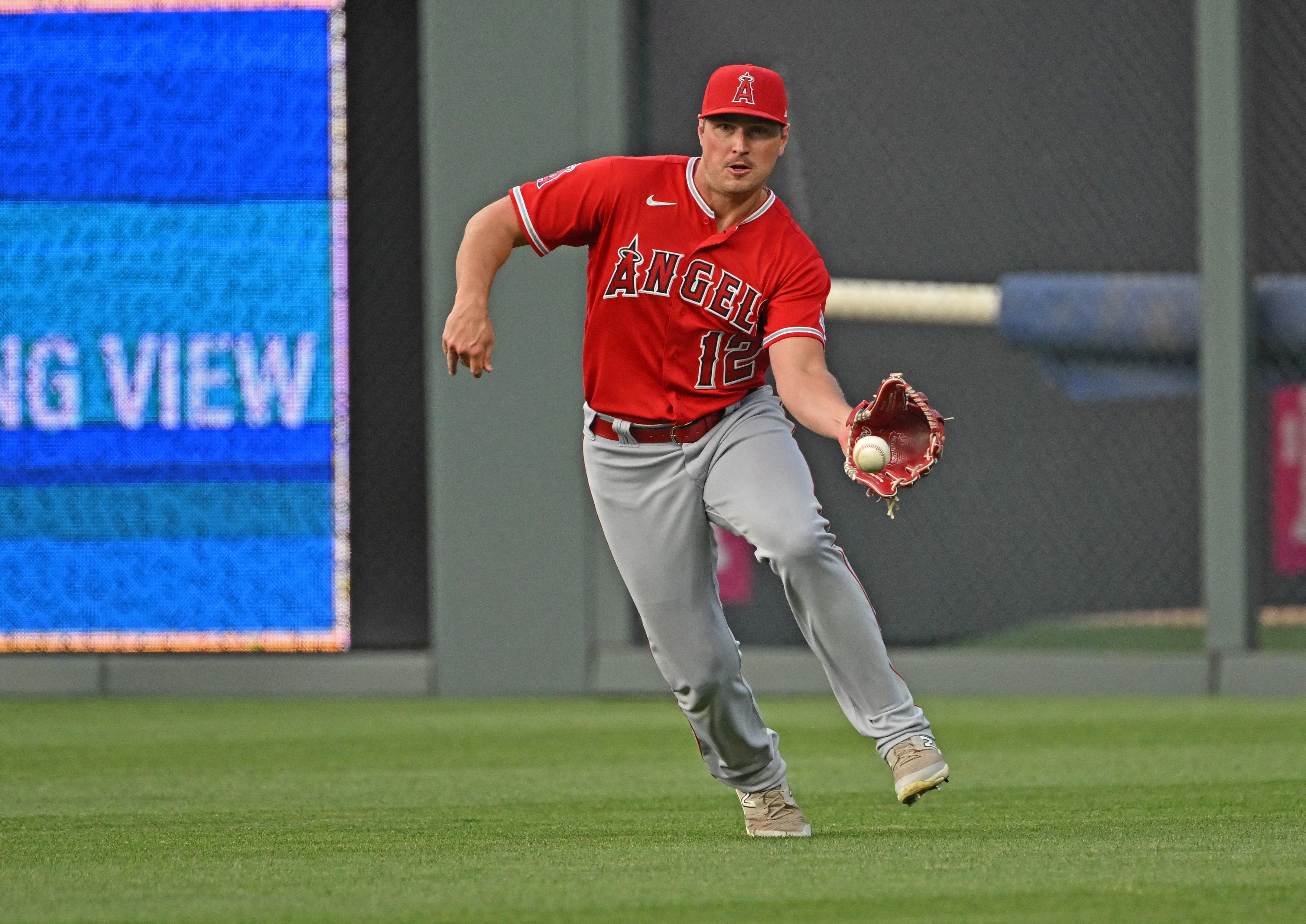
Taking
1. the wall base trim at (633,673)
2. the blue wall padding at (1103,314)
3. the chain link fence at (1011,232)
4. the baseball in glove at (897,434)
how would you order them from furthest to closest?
the blue wall padding at (1103,314), the chain link fence at (1011,232), the wall base trim at (633,673), the baseball in glove at (897,434)

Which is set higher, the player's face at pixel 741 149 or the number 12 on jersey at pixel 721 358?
the player's face at pixel 741 149

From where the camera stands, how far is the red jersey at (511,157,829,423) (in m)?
4.09

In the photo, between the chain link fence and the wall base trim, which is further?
the chain link fence

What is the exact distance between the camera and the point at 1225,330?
8.01 meters

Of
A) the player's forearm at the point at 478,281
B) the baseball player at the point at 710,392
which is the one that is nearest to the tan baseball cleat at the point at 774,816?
the baseball player at the point at 710,392

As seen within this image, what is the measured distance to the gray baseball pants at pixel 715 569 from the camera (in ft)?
12.8

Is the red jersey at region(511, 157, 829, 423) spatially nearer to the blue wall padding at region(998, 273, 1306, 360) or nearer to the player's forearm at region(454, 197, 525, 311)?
the player's forearm at region(454, 197, 525, 311)

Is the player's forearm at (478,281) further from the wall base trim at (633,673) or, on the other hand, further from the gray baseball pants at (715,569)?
the wall base trim at (633,673)

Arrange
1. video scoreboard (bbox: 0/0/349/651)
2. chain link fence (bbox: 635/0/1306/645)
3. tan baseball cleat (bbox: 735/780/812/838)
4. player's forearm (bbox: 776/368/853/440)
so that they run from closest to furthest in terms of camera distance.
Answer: player's forearm (bbox: 776/368/853/440)
tan baseball cleat (bbox: 735/780/812/838)
video scoreboard (bbox: 0/0/349/651)
chain link fence (bbox: 635/0/1306/645)

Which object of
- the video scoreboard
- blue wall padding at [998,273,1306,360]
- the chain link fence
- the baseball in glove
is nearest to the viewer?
the baseball in glove

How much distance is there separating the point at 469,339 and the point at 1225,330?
509cm

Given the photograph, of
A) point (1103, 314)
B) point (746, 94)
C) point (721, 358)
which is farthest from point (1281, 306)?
point (746, 94)

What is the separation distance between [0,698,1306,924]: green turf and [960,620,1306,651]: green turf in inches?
33.6

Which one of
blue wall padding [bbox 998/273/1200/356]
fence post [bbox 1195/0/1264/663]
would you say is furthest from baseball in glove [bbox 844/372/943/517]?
blue wall padding [bbox 998/273/1200/356]
